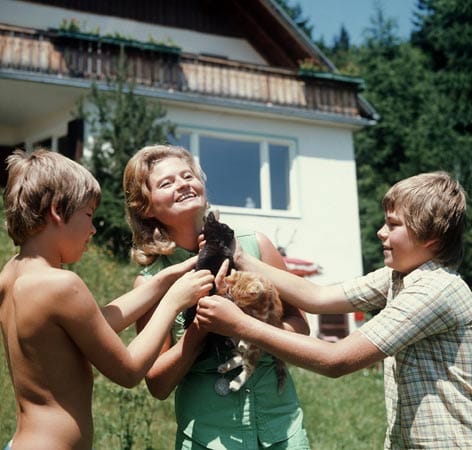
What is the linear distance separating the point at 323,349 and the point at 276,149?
15.0 metres

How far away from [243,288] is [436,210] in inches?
31.6

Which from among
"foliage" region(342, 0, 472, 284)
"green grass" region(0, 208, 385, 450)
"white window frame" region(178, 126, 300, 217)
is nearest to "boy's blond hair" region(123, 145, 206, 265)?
"green grass" region(0, 208, 385, 450)

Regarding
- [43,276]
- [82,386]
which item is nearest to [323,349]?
[82,386]

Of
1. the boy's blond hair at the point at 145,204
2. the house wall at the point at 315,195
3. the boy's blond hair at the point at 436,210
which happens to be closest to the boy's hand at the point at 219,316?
the boy's blond hair at the point at 145,204

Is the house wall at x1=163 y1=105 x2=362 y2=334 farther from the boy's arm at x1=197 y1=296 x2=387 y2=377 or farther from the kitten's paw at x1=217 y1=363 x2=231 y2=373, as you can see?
the boy's arm at x1=197 y1=296 x2=387 y2=377

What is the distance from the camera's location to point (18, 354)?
2160 millimetres

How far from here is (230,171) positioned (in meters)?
16.3

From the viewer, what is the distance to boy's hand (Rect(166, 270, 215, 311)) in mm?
2420

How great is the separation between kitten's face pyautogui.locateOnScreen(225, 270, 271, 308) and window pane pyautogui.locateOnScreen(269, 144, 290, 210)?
549 inches

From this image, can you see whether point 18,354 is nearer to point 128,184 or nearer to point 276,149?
point 128,184

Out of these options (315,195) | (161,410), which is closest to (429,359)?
(161,410)

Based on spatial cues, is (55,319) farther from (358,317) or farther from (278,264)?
(358,317)

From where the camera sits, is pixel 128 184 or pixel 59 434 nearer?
pixel 59 434

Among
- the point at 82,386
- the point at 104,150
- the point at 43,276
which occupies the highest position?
the point at 104,150
